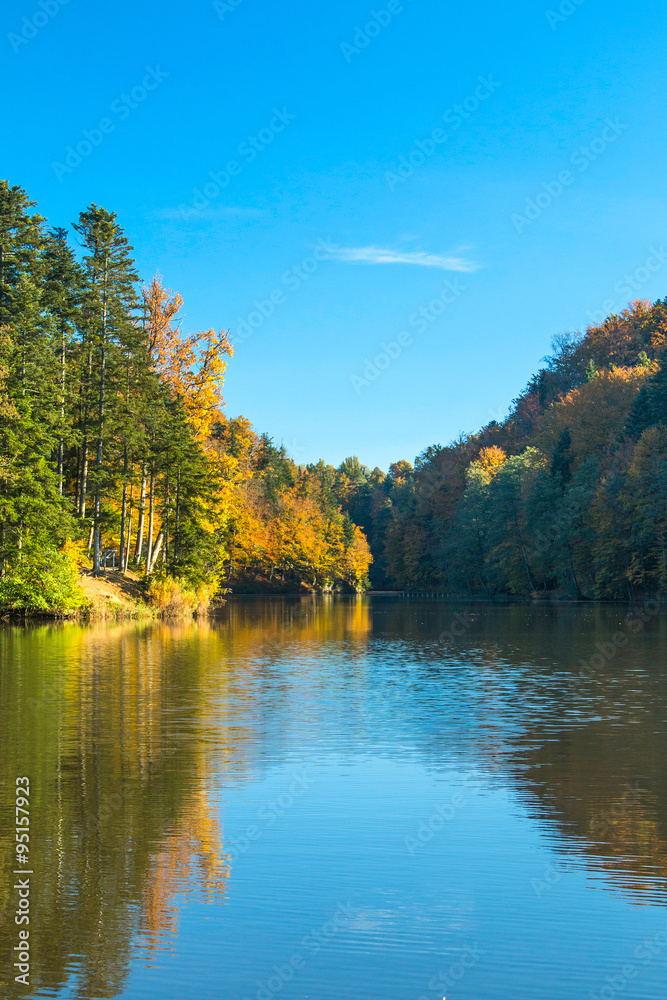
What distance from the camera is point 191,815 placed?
983 cm

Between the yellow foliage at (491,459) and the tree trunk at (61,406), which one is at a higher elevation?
the yellow foliage at (491,459)

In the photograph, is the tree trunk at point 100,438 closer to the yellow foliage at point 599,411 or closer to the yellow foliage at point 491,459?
the yellow foliage at point 599,411

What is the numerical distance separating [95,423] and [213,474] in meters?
9.06

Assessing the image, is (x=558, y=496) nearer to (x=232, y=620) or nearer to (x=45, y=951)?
(x=232, y=620)

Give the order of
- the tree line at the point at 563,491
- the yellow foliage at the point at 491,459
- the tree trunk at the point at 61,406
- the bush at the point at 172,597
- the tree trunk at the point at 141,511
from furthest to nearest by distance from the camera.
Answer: the yellow foliage at the point at 491,459 → the tree line at the point at 563,491 → the tree trunk at the point at 141,511 → the bush at the point at 172,597 → the tree trunk at the point at 61,406

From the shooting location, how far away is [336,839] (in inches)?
358

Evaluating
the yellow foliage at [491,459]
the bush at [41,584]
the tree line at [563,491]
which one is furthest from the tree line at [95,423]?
the yellow foliage at [491,459]

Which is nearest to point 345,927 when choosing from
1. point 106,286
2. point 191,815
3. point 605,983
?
point 605,983

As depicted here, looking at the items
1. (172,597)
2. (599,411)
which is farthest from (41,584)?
(599,411)

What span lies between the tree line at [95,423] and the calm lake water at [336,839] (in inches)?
610

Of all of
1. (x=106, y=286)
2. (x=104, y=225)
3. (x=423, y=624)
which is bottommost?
(x=423, y=624)

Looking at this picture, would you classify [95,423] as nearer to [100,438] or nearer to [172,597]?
[100,438]

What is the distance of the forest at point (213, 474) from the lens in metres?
36.3

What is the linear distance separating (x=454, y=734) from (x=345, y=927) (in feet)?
27.3
